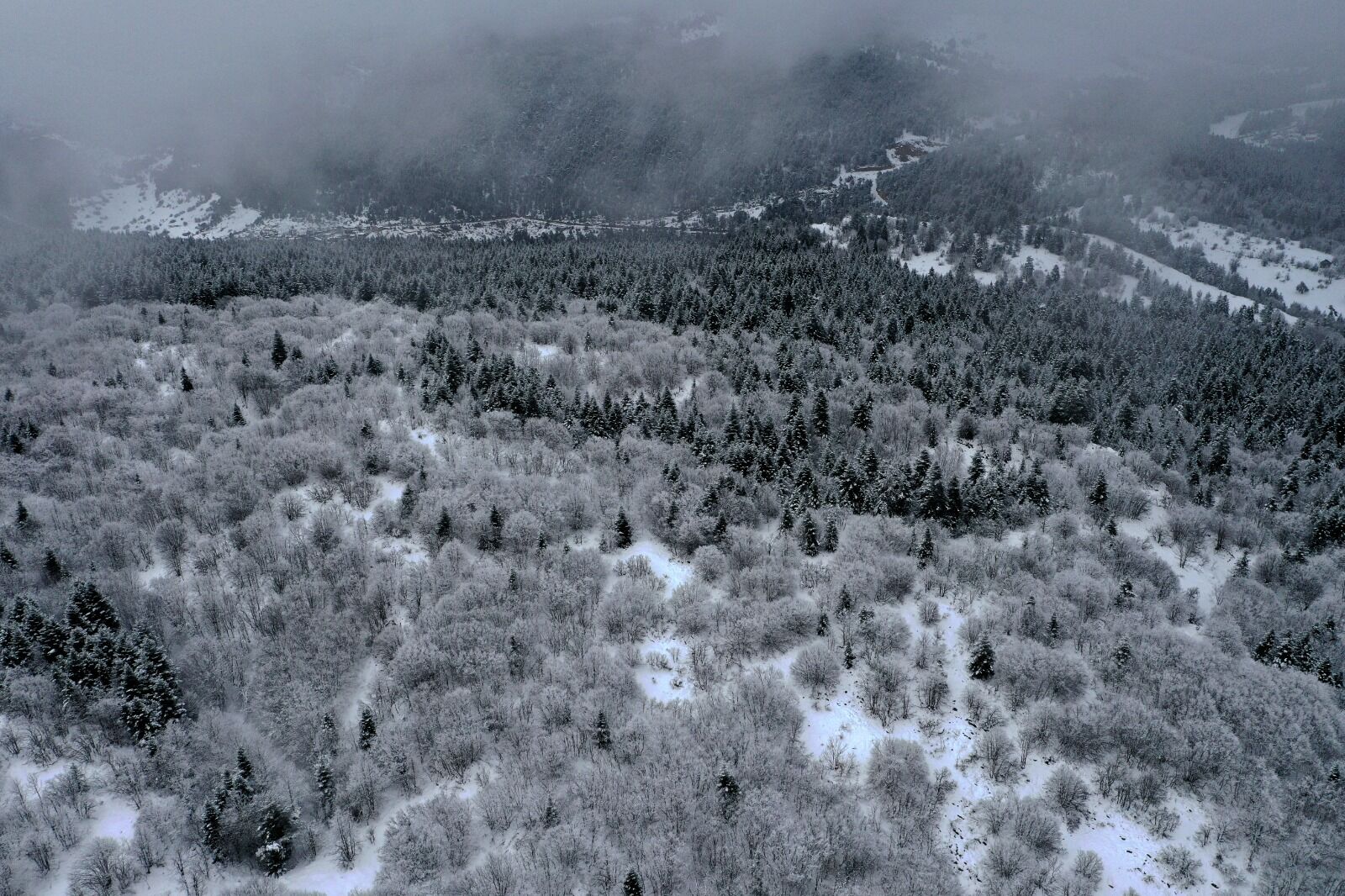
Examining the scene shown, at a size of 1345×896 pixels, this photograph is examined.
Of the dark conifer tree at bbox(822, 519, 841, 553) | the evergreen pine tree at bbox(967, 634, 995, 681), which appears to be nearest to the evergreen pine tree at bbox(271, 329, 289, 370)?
the dark conifer tree at bbox(822, 519, 841, 553)

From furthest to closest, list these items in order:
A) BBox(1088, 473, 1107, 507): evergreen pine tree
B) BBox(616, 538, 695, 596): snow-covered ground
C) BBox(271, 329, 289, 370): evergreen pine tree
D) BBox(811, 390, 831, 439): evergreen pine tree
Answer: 1. BBox(271, 329, 289, 370): evergreen pine tree
2. BBox(811, 390, 831, 439): evergreen pine tree
3. BBox(1088, 473, 1107, 507): evergreen pine tree
4. BBox(616, 538, 695, 596): snow-covered ground

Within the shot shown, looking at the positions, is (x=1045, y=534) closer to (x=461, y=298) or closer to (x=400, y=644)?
(x=400, y=644)

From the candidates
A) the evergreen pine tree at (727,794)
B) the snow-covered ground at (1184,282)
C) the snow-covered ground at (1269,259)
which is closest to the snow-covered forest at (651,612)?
the evergreen pine tree at (727,794)

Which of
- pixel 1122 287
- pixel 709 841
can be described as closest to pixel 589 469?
pixel 709 841

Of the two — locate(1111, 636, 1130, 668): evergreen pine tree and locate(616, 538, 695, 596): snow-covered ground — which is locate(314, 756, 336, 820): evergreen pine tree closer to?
locate(616, 538, 695, 596): snow-covered ground

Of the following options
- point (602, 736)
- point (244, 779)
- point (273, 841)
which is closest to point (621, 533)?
point (602, 736)

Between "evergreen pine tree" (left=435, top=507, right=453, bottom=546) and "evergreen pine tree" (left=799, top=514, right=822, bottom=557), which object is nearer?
"evergreen pine tree" (left=435, top=507, right=453, bottom=546)

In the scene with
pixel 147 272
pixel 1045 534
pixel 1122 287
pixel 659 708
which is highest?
pixel 147 272

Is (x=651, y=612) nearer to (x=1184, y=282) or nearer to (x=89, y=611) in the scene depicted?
(x=89, y=611)
